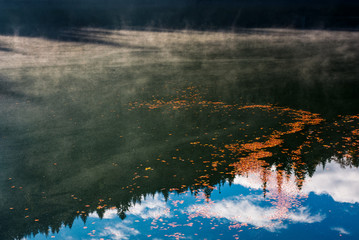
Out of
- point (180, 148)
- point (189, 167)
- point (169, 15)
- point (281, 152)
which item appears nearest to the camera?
point (189, 167)

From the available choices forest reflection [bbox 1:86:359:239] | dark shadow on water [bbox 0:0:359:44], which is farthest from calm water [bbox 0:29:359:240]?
dark shadow on water [bbox 0:0:359:44]

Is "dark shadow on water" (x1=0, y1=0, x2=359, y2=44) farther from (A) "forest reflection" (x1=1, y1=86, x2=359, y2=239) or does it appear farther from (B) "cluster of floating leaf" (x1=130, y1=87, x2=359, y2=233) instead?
(B) "cluster of floating leaf" (x1=130, y1=87, x2=359, y2=233)

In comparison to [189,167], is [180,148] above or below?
above

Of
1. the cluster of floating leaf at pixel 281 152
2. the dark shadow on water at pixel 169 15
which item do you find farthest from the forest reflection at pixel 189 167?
the dark shadow on water at pixel 169 15

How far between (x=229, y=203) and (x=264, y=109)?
353cm

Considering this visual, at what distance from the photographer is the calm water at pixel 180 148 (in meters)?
4.86

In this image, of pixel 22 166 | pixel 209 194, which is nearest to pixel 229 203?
pixel 209 194

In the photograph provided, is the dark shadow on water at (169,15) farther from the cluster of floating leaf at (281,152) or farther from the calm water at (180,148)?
the cluster of floating leaf at (281,152)

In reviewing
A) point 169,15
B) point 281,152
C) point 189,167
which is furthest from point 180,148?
point 169,15

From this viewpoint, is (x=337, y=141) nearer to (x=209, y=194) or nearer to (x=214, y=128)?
(x=214, y=128)

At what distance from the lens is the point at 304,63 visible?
39.6 ft

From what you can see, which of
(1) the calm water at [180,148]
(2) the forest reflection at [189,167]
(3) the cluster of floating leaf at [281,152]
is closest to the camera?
(1) the calm water at [180,148]

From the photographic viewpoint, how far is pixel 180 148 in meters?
6.61

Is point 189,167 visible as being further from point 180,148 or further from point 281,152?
point 281,152
